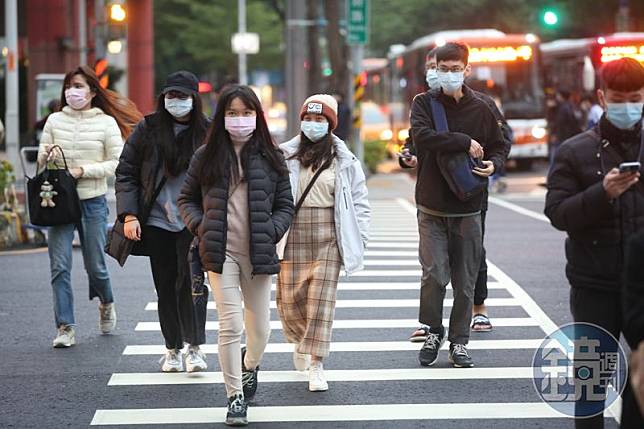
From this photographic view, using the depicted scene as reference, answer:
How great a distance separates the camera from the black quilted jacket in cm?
691

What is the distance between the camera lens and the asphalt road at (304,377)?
Result: 726cm

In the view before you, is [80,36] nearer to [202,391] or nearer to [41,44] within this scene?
[41,44]

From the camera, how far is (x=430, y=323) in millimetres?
8578

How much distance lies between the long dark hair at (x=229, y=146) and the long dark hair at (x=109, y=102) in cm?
243

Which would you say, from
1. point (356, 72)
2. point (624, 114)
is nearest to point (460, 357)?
point (624, 114)

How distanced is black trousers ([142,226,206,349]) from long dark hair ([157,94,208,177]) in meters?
0.42

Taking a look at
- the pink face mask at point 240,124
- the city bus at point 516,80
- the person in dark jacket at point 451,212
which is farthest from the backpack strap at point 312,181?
the city bus at point 516,80

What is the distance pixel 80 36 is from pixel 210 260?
31.7 meters

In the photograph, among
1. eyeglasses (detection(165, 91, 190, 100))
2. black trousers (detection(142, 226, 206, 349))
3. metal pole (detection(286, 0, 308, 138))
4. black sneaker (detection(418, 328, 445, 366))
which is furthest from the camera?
metal pole (detection(286, 0, 308, 138))

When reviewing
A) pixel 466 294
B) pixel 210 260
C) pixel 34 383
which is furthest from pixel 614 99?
pixel 34 383

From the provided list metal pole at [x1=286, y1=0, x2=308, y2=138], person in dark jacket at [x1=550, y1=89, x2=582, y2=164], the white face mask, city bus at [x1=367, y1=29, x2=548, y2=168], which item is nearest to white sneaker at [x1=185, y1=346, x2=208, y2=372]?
the white face mask

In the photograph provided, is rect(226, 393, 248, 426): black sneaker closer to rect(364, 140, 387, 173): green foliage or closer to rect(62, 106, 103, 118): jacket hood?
rect(62, 106, 103, 118): jacket hood

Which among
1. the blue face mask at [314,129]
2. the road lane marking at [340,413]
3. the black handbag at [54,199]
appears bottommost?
the road lane marking at [340,413]

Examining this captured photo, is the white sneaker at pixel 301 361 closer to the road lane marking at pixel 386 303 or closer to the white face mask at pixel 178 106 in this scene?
the white face mask at pixel 178 106
